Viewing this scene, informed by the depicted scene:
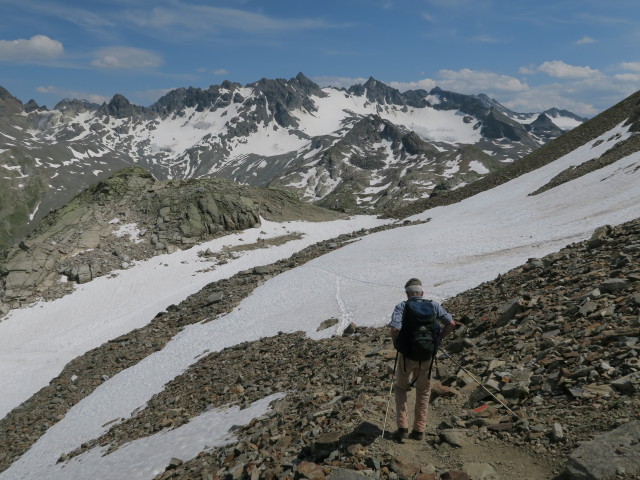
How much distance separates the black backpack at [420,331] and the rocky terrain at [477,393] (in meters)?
1.80

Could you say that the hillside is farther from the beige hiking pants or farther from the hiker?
the beige hiking pants

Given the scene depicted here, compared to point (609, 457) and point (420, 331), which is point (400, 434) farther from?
point (609, 457)

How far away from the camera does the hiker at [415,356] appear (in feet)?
29.2

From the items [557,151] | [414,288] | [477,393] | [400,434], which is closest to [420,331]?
[414,288]

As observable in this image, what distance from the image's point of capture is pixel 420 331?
29.1 ft

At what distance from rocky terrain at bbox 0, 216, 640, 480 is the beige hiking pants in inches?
17.9

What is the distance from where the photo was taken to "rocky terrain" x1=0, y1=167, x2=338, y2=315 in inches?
1571

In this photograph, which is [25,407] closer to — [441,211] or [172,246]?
[172,246]

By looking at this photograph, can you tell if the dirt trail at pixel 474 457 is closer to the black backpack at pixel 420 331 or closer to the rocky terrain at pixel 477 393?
the rocky terrain at pixel 477 393

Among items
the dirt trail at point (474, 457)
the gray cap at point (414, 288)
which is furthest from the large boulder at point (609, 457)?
the gray cap at point (414, 288)

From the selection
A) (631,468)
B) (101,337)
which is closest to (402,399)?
(631,468)

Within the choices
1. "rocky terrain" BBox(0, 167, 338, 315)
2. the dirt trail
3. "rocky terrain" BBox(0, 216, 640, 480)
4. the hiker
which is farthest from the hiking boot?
"rocky terrain" BBox(0, 167, 338, 315)

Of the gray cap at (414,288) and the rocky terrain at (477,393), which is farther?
the gray cap at (414,288)

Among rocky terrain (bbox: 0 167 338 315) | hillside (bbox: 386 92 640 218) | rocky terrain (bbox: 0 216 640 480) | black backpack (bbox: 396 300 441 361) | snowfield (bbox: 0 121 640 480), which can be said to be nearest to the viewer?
rocky terrain (bbox: 0 216 640 480)
